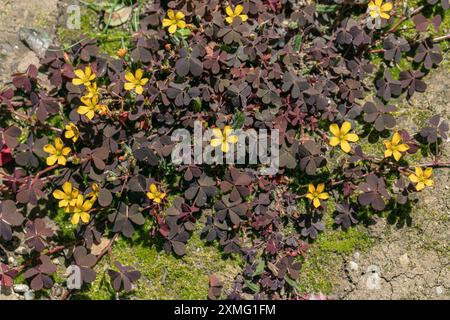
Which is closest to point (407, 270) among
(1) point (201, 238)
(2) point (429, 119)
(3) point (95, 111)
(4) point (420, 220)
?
(4) point (420, 220)

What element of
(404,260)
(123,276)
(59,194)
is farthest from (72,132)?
(404,260)

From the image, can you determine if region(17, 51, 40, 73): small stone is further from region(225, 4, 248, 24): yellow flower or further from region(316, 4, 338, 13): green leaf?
region(316, 4, 338, 13): green leaf

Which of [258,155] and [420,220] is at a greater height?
[258,155]

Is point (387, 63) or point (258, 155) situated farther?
point (387, 63)

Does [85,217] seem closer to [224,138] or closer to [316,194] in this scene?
[224,138]

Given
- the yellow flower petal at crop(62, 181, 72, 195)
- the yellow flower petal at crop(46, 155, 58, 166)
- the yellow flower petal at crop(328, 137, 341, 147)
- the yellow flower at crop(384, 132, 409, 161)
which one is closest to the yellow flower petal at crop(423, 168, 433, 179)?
the yellow flower at crop(384, 132, 409, 161)
